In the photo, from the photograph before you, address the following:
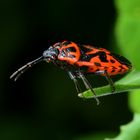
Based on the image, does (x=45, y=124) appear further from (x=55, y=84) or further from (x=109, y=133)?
(x=109, y=133)

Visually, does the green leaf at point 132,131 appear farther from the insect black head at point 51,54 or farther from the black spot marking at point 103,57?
the insect black head at point 51,54

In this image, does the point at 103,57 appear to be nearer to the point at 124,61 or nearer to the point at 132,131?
the point at 124,61

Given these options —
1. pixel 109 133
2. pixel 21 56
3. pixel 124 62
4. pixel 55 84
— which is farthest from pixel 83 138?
pixel 124 62

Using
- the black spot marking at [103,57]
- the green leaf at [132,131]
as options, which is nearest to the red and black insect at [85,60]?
the black spot marking at [103,57]

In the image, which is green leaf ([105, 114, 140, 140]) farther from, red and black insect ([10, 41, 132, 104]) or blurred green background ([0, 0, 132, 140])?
blurred green background ([0, 0, 132, 140])

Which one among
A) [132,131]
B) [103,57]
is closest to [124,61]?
[103,57]

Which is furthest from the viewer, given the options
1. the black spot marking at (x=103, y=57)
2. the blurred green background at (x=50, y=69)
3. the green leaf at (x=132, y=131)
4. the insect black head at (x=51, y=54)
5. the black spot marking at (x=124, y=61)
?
the blurred green background at (x=50, y=69)
